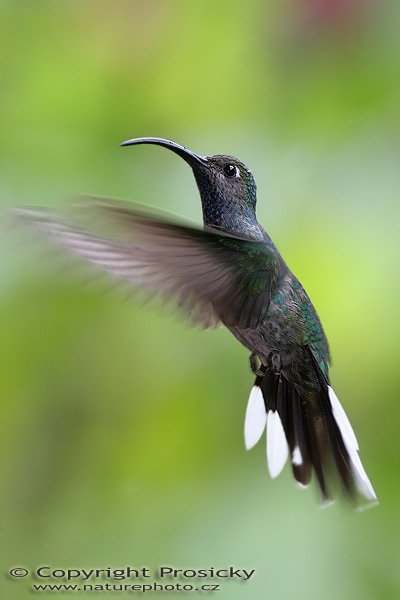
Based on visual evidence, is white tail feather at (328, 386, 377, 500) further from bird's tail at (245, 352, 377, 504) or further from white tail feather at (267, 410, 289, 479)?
white tail feather at (267, 410, 289, 479)

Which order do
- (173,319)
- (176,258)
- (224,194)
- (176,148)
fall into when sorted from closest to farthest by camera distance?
1. (176,258)
2. (176,148)
3. (224,194)
4. (173,319)

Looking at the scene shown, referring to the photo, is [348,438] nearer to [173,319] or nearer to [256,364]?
[256,364]

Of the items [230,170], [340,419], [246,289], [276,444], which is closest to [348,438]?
[340,419]

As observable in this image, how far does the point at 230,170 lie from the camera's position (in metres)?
1.32

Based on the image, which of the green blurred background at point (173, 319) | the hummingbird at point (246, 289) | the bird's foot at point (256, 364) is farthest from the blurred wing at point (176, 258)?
the green blurred background at point (173, 319)

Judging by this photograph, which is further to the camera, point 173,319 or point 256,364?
point 173,319

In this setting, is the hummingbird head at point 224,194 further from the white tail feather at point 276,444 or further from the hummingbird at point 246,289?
the white tail feather at point 276,444

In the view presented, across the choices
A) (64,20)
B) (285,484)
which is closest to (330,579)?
(285,484)

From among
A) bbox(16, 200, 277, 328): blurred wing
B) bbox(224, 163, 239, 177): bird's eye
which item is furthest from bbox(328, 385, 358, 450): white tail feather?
bbox(224, 163, 239, 177): bird's eye

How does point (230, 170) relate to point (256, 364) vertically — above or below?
above

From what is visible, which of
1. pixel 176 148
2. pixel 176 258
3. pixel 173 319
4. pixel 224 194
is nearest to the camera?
pixel 176 258

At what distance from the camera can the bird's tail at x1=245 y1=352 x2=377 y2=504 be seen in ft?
4.54

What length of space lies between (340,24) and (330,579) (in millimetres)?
1288

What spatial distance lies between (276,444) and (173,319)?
388 mm
